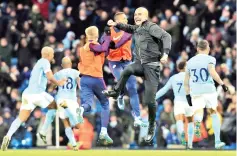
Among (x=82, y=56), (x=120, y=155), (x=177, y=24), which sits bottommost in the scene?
(x=120, y=155)

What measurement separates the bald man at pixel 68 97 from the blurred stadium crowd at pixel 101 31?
2802 millimetres

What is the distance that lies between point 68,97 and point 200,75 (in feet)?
9.98

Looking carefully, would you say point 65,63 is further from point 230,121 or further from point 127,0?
point 127,0

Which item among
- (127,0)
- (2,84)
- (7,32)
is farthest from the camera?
(127,0)

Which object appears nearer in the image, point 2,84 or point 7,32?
point 2,84

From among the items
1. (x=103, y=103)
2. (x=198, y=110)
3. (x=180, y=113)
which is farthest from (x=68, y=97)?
(x=198, y=110)

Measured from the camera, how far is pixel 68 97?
21.8m

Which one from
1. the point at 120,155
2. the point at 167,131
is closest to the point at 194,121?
the point at 120,155

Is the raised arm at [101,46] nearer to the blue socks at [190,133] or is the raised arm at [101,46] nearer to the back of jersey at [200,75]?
the back of jersey at [200,75]

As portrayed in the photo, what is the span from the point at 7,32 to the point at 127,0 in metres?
4.24

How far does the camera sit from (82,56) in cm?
2067

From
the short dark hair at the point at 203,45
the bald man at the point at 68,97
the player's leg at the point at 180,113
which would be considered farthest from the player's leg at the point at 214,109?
the bald man at the point at 68,97

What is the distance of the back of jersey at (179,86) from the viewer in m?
22.3

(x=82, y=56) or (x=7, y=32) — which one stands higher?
(x=7, y=32)
